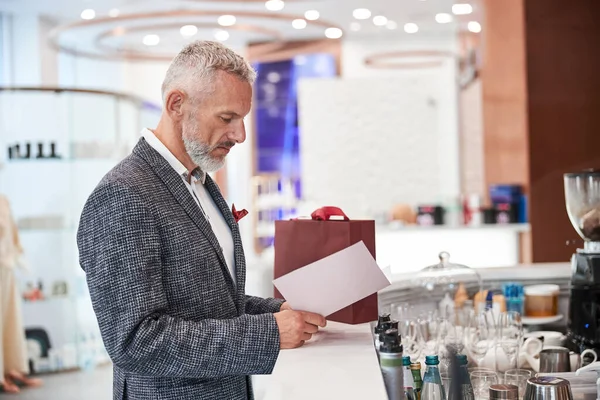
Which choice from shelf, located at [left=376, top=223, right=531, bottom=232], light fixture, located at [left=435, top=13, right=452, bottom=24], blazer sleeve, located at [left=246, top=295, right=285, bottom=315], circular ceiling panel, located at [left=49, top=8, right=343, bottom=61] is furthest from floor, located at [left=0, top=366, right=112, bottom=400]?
light fixture, located at [left=435, top=13, right=452, bottom=24]

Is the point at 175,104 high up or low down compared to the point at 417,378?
up

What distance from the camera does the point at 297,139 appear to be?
12.6 metres

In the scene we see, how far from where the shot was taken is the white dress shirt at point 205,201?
5.88 ft

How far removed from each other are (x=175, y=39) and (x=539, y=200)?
7.68 m

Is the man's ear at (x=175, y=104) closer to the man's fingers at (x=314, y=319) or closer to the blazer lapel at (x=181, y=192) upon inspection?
the blazer lapel at (x=181, y=192)

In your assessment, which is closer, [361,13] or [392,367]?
[392,367]

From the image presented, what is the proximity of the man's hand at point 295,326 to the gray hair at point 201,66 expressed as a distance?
54 centimetres

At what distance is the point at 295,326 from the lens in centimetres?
171

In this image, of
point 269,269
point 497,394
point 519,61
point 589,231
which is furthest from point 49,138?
point 497,394

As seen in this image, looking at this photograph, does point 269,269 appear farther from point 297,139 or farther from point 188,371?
point 297,139

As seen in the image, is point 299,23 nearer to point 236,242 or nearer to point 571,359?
point 571,359

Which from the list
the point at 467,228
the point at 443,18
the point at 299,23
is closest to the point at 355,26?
the point at 443,18

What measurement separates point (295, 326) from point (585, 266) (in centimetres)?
134

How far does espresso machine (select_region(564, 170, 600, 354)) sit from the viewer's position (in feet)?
8.35
